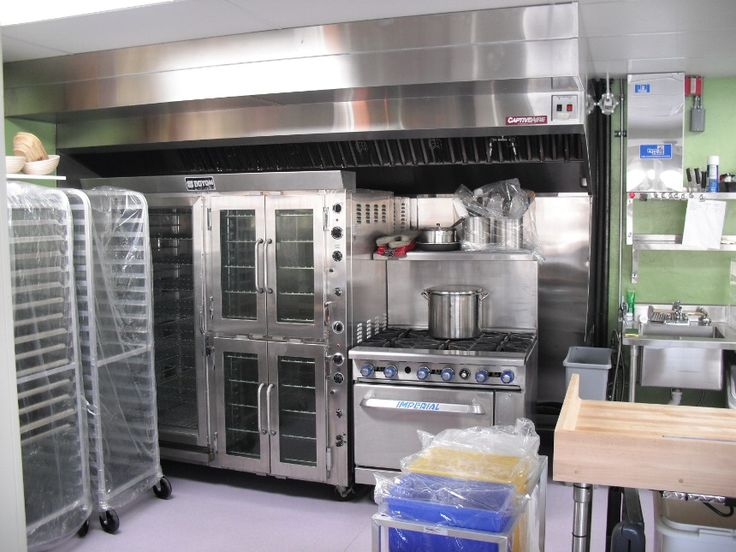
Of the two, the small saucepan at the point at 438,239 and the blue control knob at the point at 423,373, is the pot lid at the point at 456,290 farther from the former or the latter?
the blue control knob at the point at 423,373

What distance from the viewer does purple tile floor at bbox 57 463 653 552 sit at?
3682 mm

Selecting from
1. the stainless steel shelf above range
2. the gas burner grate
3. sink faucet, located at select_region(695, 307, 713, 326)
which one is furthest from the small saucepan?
sink faucet, located at select_region(695, 307, 713, 326)

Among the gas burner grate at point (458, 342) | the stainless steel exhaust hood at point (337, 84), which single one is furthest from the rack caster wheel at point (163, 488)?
the stainless steel exhaust hood at point (337, 84)

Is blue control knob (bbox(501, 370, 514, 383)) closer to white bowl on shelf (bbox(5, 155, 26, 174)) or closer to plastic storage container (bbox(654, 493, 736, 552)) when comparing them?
plastic storage container (bbox(654, 493, 736, 552))

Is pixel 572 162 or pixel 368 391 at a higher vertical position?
pixel 572 162

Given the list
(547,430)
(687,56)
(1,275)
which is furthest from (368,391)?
(687,56)

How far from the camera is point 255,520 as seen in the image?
13.1ft

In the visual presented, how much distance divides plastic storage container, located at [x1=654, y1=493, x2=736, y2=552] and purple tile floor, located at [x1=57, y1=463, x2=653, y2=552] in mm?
1360

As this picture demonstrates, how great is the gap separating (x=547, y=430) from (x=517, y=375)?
1182mm

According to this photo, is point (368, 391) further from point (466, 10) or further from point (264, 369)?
point (466, 10)

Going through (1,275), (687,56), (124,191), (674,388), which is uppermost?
(687,56)

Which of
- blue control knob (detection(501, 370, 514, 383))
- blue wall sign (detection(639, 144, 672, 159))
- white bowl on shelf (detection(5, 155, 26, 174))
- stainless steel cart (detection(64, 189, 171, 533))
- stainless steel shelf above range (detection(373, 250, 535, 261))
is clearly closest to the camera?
white bowl on shelf (detection(5, 155, 26, 174))

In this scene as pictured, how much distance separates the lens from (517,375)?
3906mm

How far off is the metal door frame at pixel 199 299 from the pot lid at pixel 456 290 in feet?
4.49
